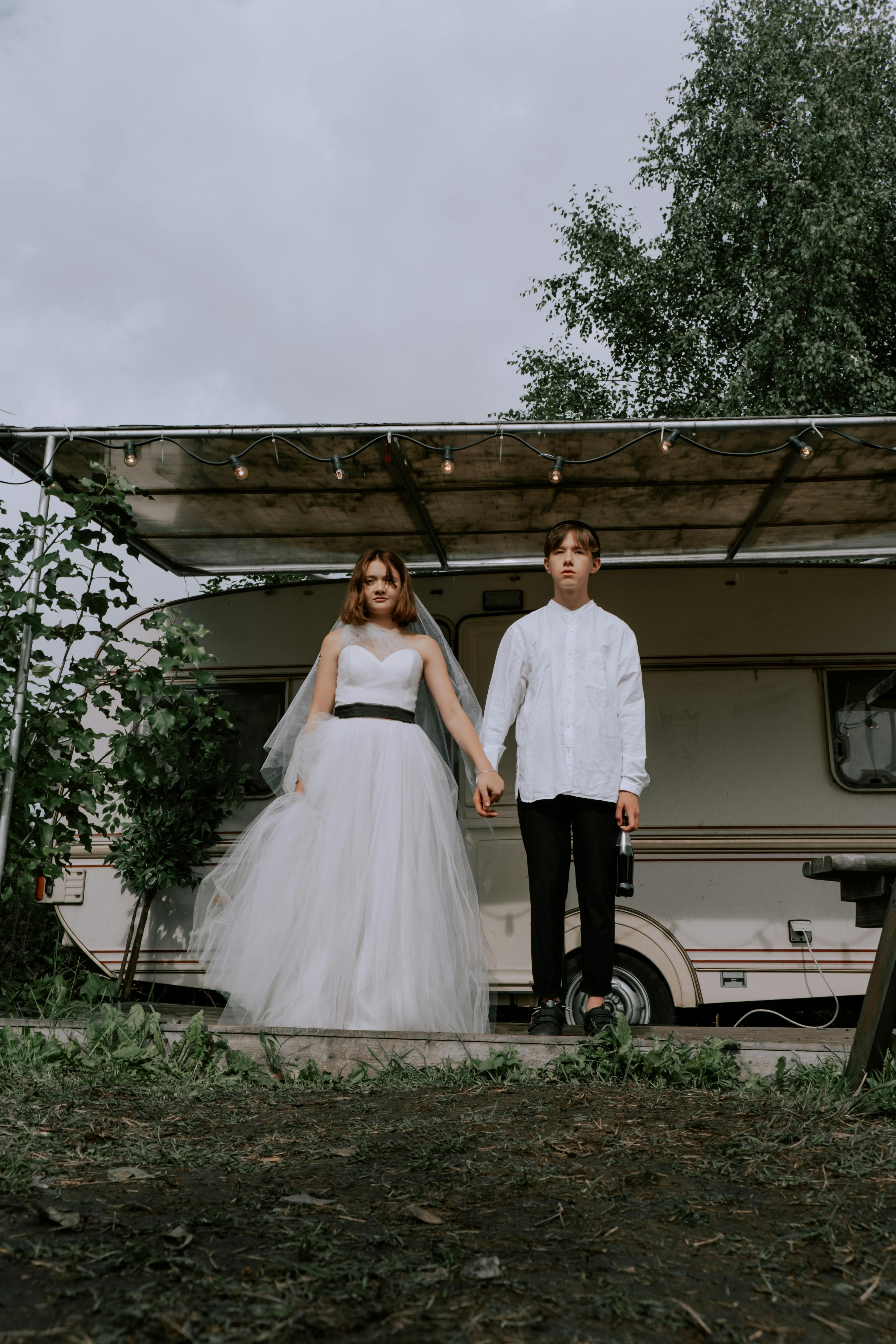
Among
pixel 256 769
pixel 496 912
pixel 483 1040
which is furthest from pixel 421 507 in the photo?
pixel 483 1040

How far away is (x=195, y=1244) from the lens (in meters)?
1.72

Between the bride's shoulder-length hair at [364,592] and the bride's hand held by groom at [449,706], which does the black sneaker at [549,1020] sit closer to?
the bride's hand held by groom at [449,706]

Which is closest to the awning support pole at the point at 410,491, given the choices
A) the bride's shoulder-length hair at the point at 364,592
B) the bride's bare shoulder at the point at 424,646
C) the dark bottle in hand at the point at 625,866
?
the bride's shoulder-length hair at the point at 364,592

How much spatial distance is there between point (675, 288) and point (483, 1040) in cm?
1540

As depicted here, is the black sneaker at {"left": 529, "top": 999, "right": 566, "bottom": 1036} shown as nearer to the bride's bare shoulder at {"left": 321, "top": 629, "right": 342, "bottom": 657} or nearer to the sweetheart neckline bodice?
the sweetheart neckline bodice

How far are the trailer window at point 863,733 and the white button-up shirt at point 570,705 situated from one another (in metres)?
2.06

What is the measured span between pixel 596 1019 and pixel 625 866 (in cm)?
63

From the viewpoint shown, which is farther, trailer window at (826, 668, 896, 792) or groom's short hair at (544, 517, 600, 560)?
trailer window at (826, 668, 896, 792)

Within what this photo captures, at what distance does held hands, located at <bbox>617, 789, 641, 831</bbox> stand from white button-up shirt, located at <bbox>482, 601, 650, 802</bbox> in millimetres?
26

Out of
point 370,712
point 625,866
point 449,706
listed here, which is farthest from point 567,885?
point 370,712

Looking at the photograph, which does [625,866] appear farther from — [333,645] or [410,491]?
[410,491]

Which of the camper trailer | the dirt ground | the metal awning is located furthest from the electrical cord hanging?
the dirt ground

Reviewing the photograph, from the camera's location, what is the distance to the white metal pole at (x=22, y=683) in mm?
4305

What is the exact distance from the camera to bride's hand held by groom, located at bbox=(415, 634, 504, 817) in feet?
13.9
